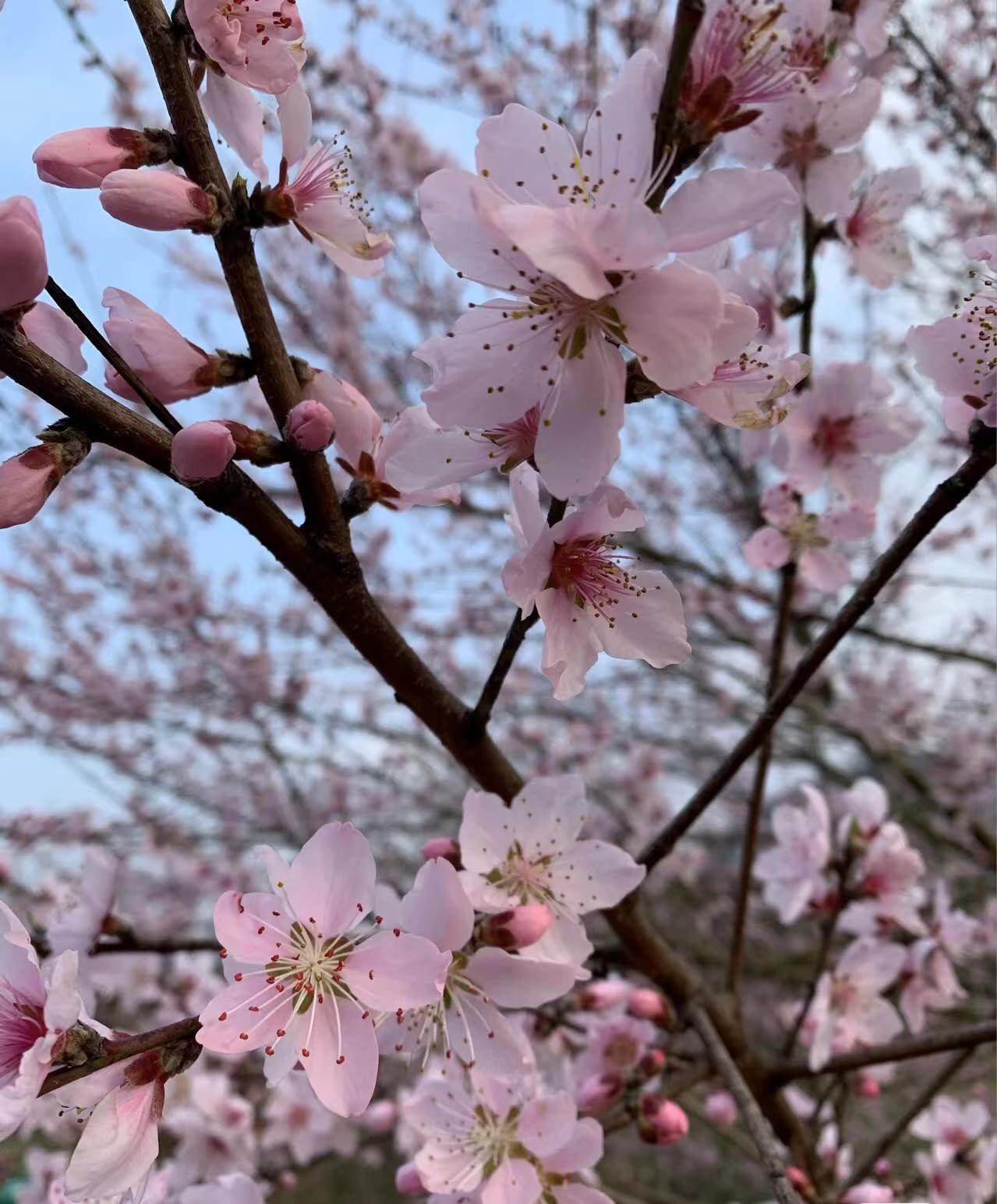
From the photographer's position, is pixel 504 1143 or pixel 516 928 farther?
pixel 504 1143

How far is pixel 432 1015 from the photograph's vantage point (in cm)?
104

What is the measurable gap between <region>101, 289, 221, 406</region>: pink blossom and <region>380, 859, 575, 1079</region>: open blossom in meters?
0.59

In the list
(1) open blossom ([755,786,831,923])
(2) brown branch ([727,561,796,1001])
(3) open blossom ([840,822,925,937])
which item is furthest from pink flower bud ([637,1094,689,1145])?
(3) open blossom ([840,822,925,937])

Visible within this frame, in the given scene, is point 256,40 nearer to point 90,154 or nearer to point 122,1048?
point 90,154

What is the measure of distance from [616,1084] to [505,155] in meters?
1.44

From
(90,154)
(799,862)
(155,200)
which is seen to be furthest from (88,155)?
(799,862)

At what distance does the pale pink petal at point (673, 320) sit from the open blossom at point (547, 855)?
25.1 inches

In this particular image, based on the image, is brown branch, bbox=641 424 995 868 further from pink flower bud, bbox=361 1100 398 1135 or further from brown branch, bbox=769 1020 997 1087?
pink flower bud, bbox=361 1100 398 1135

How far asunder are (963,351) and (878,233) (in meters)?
0.86

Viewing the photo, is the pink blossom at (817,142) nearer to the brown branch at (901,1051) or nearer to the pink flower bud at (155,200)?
the pink flower bud at (155,200)

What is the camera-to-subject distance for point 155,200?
2.79ft

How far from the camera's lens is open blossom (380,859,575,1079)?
3.08 ft

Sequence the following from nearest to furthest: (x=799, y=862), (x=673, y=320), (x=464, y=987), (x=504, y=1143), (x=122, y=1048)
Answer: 1. (x=673, y=320)
2. (x=122, y=1048)
3. (x=464, y=987)
4. (x=504, y=1143)
5. (x=799, y=862)

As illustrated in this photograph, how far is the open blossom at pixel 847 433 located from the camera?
170 cm
